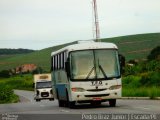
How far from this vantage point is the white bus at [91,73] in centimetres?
2969

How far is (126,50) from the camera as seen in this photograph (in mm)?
126688

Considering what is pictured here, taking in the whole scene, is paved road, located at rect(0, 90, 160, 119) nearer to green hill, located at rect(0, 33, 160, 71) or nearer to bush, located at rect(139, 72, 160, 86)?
bush, located at rect(139, 72, 160, 86)

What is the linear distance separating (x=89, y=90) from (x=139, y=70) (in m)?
49.2

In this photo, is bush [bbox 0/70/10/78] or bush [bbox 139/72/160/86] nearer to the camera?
bush [bbox 139/72/160/86]

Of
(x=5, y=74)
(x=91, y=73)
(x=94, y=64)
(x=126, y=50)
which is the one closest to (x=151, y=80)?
(x=94, y=64)

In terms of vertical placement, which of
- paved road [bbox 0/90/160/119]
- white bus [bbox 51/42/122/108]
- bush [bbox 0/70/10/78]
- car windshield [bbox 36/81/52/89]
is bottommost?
bush [bbox 0/70/10/78]

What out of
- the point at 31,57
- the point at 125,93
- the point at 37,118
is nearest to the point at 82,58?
the point at 37,118

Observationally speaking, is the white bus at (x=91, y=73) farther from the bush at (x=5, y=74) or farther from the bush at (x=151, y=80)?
the bush at (x=5, y=74)

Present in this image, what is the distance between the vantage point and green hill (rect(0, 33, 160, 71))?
122244 millimetres

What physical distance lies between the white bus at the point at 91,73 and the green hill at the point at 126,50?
8432cm

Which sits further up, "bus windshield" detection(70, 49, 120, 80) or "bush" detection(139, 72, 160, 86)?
"bus windshield" detection(70, 49, 120, 80)

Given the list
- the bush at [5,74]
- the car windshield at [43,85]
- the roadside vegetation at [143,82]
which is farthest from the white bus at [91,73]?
the bush at [5,74]

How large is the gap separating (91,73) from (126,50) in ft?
319

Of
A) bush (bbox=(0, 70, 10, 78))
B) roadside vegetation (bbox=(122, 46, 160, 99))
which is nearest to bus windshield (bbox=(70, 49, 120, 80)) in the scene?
roadside vegetation (bbox=(122, 46, 160, 99))
